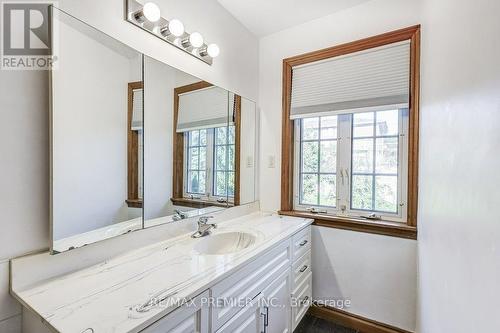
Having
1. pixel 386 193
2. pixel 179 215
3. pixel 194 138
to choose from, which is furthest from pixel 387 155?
pixel 179 215

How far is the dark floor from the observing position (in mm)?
1738

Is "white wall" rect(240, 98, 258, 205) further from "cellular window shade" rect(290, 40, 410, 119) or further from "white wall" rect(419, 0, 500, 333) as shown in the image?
"white wall" rect(419, 0, 500, 333)

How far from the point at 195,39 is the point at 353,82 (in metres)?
1.18

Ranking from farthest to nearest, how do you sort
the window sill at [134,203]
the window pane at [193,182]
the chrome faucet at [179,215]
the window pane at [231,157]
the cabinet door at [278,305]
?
the window pane at [231,157] → the window pane at [193,182] → the chrome faucet at [179,215] → the cabinet door at [278,305] → the window sill at [134,203]

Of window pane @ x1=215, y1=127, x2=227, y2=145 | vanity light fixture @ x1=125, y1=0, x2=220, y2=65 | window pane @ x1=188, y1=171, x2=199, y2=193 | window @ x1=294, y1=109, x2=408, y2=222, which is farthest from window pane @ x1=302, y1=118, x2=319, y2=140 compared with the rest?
window pane @ x1=188, y1=171, x2=199, y2=193

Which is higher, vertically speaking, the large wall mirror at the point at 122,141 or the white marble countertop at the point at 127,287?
the large wall mirror at the point at 122,141

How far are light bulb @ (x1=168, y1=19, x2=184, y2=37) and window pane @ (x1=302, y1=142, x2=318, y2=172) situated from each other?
1280 mm

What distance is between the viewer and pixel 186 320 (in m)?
0.81

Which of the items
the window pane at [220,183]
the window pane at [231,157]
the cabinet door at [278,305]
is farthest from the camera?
the window pane at [231,157]

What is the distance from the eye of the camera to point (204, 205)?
1.63 metres

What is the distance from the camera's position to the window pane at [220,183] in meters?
1.75

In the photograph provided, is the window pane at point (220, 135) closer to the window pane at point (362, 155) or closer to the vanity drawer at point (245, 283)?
the vanity drawer at point (245, 283)

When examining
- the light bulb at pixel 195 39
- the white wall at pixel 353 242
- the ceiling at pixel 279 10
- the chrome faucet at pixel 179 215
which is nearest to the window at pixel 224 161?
the chrome faucet at pixel 179 215

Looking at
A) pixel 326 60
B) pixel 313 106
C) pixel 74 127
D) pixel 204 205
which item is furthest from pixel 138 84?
pixel 326 60
